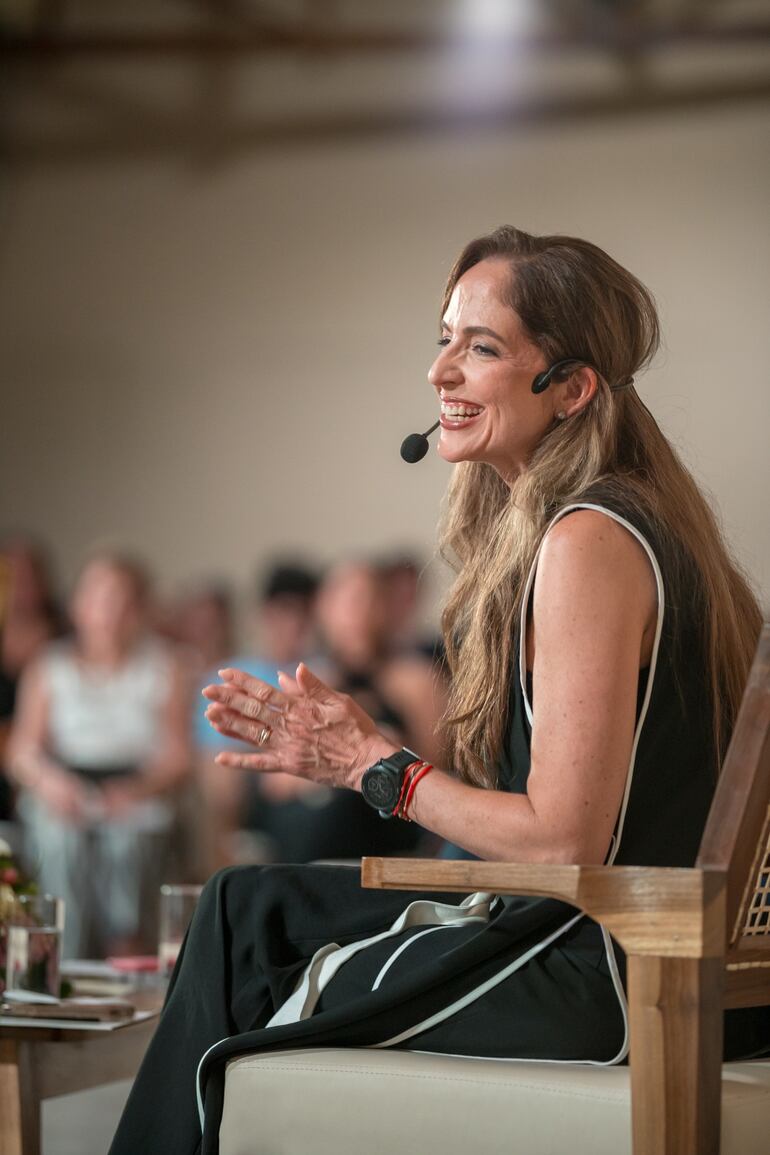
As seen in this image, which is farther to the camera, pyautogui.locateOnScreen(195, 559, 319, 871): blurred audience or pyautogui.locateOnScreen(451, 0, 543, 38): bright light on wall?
pyautogui.locateOnScreen(451, 0, 543, 38): bright light on wall

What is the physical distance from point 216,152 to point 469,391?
22.2 feet

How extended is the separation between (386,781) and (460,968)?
188mm

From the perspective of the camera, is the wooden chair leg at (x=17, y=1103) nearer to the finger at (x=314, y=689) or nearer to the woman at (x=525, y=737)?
the woman at (x=525, y=737)

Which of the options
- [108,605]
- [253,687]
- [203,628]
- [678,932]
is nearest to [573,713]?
[678,932]

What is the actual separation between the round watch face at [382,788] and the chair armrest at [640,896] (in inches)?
7.7

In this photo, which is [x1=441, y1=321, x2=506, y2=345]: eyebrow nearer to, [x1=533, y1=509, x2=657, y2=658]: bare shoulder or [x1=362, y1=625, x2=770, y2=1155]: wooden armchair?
[x1=533, y1=509, x2=657, y2=658]: bare shoulder

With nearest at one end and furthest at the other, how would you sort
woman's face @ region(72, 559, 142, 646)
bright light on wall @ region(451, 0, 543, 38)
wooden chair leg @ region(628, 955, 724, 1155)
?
wooden chair leg @ region(628, 955, 724, 1155), woman's face @ region(72, 559, 142, 646), bright light on wall @ region(451, 0, 543, 38)

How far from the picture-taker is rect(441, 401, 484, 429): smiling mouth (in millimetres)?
1712

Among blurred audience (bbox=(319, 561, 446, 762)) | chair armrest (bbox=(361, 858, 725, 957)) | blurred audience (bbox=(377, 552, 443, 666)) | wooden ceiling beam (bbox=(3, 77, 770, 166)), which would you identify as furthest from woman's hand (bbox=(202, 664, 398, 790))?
wooden ceiling beam (bbox=(3, 77, 770, 166))

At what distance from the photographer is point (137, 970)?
251cm

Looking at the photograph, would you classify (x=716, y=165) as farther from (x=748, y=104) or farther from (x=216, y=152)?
(x=216, y=152)

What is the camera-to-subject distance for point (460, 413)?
172 cm

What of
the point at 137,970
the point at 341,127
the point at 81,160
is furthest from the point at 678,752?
the point at 81,160

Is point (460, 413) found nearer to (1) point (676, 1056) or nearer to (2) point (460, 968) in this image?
(2) point (460, 968)
